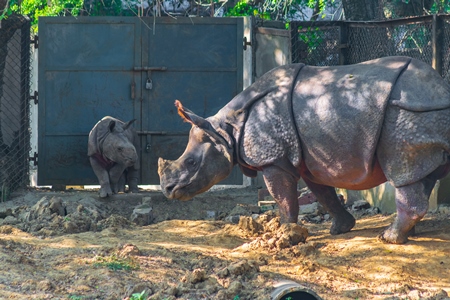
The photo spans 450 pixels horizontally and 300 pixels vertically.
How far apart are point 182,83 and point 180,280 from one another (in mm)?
6451

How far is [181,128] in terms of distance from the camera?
13.1 metres

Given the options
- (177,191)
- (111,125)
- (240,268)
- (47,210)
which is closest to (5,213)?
(47,210)

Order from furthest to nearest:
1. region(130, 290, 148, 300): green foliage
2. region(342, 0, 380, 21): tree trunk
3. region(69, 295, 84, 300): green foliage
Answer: region(342, 0, 380, 21): tree trunk
region(69, 295, 84, 300): green foliage
region(130, 290, 148, 300): green foliage

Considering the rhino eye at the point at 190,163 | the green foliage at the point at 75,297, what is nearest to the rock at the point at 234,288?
the green foliage at the point at 75,297

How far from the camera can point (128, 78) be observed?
12984 mm

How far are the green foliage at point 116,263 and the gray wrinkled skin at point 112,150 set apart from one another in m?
4.79

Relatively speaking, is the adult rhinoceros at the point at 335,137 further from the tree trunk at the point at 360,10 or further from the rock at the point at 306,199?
the tree trunk at the point at 360,10

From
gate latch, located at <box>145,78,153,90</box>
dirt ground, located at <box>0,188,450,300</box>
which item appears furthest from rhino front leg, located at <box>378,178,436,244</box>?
gate latch, located at <box>145,78,153,90</box>

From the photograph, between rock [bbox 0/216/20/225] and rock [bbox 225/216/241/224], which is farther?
rock [bbox 225/216/241/224]

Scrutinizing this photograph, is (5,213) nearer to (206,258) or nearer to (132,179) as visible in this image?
(132,179)

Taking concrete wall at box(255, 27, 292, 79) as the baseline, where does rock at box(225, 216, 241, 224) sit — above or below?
below

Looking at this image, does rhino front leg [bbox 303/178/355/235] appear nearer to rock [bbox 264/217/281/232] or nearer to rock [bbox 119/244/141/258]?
rock [bbox 264/217/281/232]

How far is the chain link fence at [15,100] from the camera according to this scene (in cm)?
1246

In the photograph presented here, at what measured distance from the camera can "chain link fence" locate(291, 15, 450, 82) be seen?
30.0 feet
